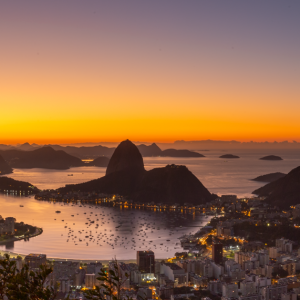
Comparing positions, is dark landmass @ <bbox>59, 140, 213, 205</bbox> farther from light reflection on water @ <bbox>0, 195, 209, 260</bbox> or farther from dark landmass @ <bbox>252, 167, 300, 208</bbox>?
dark landmass @ <bbox>252, 167, 300, 208</bbox>

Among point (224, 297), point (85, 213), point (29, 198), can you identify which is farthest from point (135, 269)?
point (29, 198)

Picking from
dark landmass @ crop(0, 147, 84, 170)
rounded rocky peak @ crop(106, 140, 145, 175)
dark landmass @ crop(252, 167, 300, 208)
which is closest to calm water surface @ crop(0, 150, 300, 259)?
dark landmass @ crop(252, 167, 300, 208)

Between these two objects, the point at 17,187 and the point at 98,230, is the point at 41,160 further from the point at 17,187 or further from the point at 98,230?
the point at 98,230

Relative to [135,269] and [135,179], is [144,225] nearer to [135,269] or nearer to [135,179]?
[135,269]

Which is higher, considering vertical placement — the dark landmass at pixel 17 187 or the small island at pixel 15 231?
the dark landmass at pixel 17 187

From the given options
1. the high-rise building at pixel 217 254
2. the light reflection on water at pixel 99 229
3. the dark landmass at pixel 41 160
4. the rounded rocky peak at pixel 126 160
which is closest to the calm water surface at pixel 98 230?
the light reflection on water at pixel 99 229

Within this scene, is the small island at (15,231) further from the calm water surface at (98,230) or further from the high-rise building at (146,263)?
the high-rise building at (146,263)
